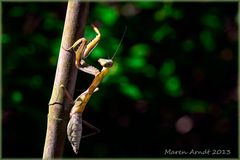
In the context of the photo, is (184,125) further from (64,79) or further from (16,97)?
(64,79)

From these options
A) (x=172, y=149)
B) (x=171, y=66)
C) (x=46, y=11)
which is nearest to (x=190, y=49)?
(x=171, y=66)

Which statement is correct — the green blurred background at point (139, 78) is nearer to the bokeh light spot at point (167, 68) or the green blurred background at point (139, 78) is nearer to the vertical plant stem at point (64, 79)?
the bokeh light spot at point (167, 68)

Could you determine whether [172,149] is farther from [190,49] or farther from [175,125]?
[190,49]

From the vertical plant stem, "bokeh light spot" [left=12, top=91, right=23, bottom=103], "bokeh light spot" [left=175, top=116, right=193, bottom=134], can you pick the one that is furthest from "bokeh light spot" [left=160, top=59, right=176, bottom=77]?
the vertical plant stem

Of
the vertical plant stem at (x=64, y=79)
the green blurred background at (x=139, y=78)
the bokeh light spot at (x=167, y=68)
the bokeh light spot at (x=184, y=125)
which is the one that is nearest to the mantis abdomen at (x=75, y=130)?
the vertical plant stem at (x=64, y=79)

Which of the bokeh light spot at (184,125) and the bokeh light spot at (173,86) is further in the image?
the bokeh light spot at (184,125)

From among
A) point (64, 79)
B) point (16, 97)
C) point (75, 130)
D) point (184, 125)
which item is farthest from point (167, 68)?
point (64, 79)
